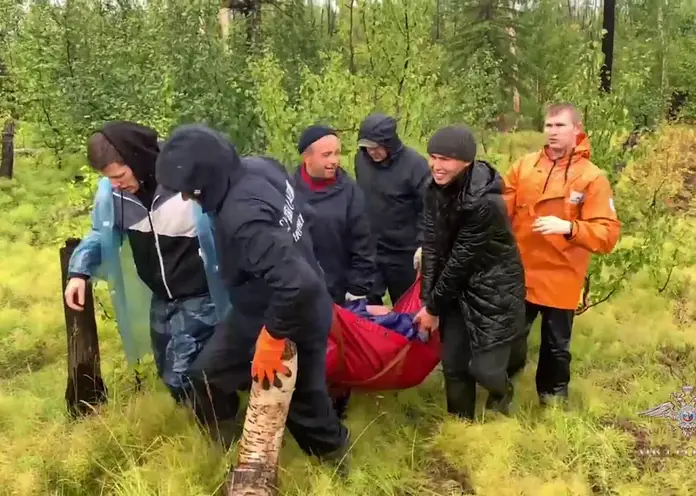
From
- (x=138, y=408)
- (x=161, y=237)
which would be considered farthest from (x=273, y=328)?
(x=138, y=408)

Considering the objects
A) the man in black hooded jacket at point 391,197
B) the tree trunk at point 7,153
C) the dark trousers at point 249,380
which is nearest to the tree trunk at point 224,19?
the tree trunk at point 7,153

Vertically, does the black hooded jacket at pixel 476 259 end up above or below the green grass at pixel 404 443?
above

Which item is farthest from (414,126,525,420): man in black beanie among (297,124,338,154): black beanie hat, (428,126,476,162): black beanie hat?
(297,124,338,154): black beanie hat

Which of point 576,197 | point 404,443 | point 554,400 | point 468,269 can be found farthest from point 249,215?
point 554,400

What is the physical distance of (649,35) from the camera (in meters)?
19.8

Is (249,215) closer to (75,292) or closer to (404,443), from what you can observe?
(75,292)

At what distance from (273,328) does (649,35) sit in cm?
2065

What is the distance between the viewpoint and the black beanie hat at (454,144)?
9.64 feet

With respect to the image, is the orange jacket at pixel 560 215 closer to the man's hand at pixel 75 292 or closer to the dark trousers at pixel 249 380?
the dark trousers at pixel 249 380

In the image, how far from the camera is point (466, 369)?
3.36m

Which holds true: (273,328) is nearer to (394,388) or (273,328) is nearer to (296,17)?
(394,388)

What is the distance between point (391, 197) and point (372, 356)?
45.8 inches

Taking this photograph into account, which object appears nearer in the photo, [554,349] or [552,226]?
[552,226]

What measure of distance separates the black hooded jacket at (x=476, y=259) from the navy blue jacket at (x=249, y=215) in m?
0.88
